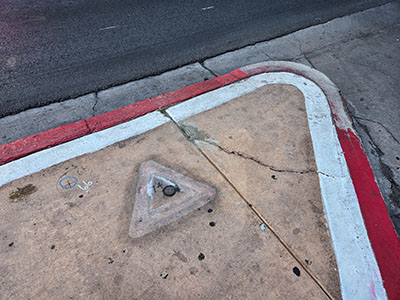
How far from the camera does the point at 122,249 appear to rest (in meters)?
2.69

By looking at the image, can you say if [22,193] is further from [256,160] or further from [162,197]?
[256,160]

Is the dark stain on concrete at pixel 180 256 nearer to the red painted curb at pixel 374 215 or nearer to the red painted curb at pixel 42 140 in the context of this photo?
the red painted curb at pixel 374 215

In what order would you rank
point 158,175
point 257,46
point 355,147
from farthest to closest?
point 257,46 → point 355,147 → point 158,175

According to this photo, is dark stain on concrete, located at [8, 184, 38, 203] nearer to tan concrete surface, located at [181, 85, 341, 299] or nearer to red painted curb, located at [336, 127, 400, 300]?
tan concrete surface, located at [181, 85, 341, 299]

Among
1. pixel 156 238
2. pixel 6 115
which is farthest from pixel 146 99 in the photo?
pixel 156 238

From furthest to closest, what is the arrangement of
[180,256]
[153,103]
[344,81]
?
1. [344,81]
2. [153,103]
3. [180,256]

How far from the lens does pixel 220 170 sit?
134 inches

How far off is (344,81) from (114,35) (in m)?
4.51

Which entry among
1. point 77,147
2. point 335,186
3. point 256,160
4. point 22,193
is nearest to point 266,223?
point 256,160

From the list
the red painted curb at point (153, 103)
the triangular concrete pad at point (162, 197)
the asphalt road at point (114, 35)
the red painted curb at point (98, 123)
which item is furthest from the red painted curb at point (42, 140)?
the triangular concrete pad at point (162, 197)

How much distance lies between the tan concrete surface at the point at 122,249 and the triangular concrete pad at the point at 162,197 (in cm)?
7

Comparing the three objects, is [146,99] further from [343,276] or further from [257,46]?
[343,276]

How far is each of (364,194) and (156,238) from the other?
7.64ft

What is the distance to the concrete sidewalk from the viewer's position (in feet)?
8.27
